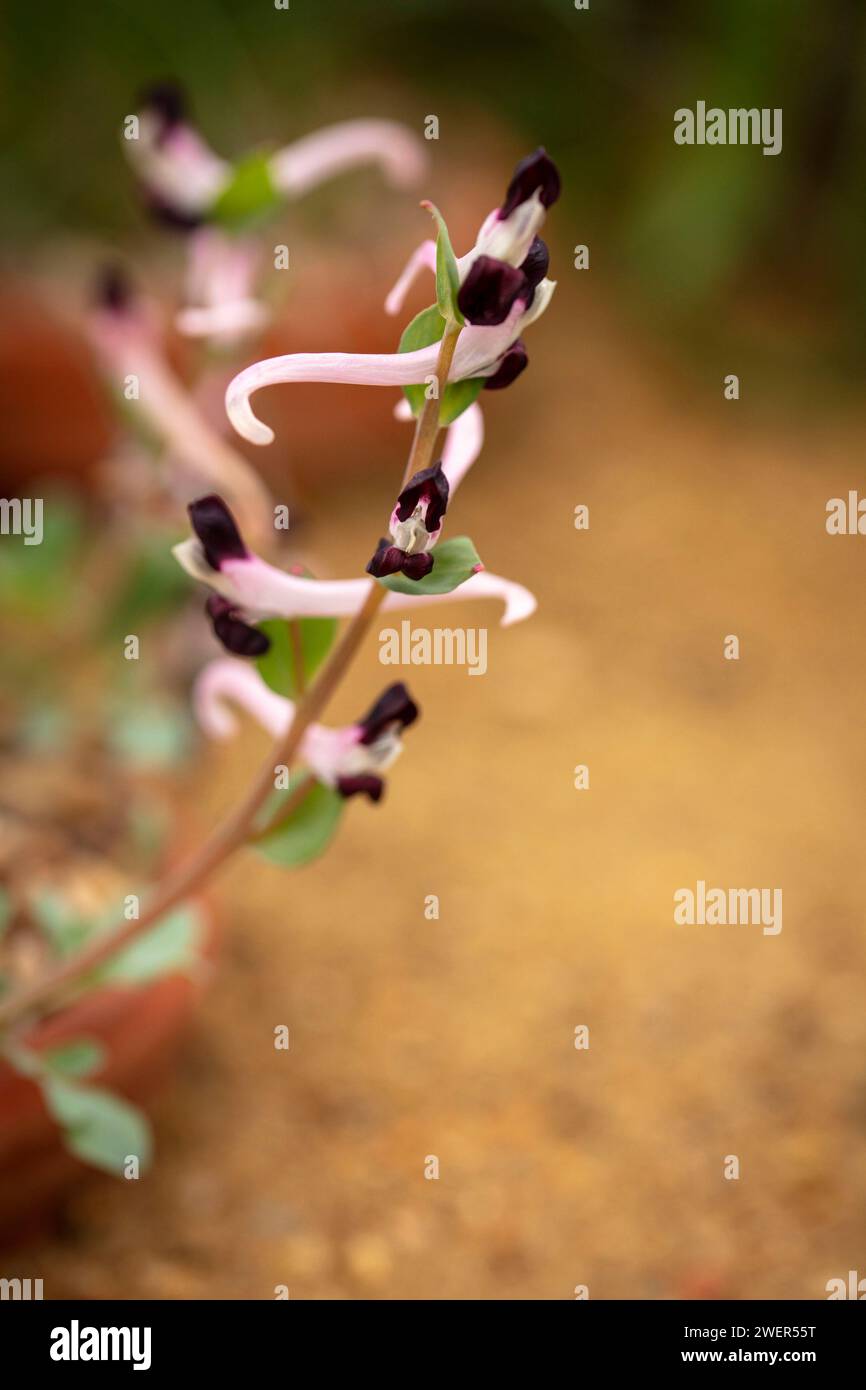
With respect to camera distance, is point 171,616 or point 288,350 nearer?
point 171,616

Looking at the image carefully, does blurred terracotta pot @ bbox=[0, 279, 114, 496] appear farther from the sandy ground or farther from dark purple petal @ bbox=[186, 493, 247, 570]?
dark purple petal @ bbox=[186, 493, 247, 570]

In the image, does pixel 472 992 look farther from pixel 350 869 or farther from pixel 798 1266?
pixel 798 1266

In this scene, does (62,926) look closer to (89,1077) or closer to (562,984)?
(89,1077)

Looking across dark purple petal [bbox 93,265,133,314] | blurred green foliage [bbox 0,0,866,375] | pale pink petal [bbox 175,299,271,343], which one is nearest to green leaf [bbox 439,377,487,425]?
pale pink petal [bbox 175,299,271,343]

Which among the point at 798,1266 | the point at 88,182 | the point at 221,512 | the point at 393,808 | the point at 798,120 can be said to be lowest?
the point at 798,1266

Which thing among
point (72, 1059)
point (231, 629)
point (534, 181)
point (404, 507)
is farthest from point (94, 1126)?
point (534, 181)

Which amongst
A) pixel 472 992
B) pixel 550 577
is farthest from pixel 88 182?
pixel 472 992
